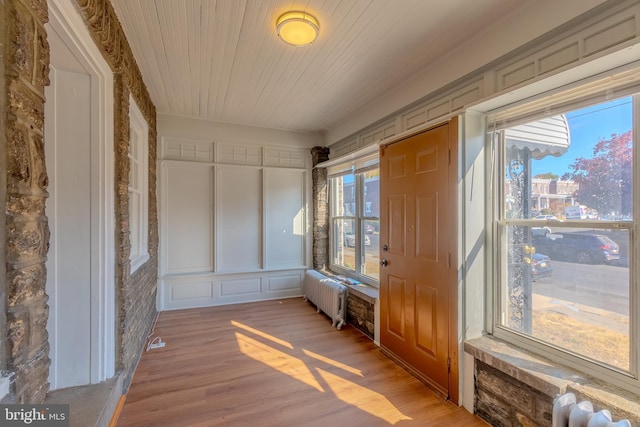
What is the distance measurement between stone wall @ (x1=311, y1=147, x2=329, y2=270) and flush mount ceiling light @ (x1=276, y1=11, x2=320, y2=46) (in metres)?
2.85

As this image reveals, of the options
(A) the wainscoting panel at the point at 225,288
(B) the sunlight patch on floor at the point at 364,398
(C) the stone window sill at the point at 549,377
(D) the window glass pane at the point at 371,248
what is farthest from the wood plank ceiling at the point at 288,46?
(B) the sunlight patch on floor at the point at 364,398

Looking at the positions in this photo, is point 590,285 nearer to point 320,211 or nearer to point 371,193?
point 371,193

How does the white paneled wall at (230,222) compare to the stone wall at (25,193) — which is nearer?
the stone wall at (25,193)

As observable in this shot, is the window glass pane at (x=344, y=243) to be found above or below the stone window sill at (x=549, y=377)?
above

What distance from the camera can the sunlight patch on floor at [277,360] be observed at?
8.38 feet

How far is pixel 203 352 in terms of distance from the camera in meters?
3.01

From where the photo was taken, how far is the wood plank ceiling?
1914mm

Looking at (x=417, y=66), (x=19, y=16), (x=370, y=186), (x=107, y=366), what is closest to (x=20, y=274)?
(x=19, y=16)

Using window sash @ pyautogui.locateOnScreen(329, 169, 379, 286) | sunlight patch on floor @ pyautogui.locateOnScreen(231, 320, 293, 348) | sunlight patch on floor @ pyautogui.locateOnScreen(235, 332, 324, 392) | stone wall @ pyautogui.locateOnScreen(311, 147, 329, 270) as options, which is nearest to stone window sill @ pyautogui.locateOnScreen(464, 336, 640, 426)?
sunlight patch on floor @ pyautogui.locateOnScreen(235, 332, 324, 392)

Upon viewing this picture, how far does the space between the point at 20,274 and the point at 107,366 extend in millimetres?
1306

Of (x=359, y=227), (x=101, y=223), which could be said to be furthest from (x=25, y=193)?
(x=359, y=227)

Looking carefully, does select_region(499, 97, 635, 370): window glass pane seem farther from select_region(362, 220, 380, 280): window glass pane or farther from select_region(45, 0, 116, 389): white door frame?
select_region(45, 0, 116, 389): white door frame

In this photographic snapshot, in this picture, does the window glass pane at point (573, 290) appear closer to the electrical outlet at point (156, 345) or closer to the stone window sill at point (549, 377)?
the stone window sill at point (549, 377)

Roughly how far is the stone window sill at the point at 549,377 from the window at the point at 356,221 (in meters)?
1.70
